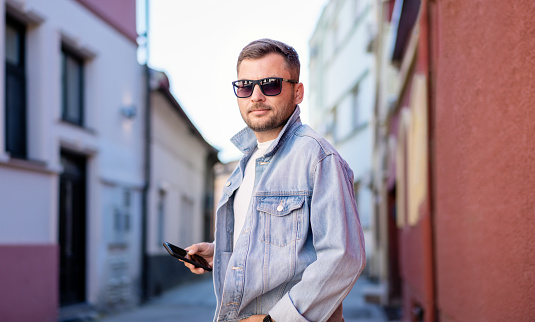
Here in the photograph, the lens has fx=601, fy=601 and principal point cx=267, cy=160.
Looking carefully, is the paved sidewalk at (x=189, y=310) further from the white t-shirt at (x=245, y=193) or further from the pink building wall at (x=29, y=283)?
the white t-shirt at (x=245, y=193)

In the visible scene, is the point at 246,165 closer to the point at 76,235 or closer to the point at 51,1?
the point at 51,1

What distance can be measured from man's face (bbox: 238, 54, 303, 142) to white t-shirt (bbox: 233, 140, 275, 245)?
0.08 metres

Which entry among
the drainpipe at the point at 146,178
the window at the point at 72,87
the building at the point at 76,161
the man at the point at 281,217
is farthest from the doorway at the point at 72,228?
the man at the point at 281,217

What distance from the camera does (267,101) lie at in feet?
6.65

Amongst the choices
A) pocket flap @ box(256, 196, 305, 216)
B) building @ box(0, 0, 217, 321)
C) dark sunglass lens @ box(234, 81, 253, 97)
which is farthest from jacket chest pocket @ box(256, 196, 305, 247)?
building @ box(0, 0, 217, 321)

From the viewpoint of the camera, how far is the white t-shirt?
6.72ft

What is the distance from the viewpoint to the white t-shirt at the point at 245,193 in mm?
2049

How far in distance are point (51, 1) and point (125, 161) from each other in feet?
13.1

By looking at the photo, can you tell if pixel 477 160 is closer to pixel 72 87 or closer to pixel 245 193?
pixel 245 193

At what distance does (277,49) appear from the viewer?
200 cm

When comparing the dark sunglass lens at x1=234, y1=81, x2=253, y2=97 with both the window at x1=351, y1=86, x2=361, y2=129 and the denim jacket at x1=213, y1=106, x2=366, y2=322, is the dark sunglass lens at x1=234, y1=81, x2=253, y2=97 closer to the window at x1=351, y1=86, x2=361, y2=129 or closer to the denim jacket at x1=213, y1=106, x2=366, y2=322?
the denim jacket at x1=213, y1=106, x2=366, y2=322

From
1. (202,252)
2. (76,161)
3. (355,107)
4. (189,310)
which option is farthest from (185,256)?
(355,107)

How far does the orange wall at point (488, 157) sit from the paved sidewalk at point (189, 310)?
583 cm

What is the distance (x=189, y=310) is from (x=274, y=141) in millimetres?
9431
